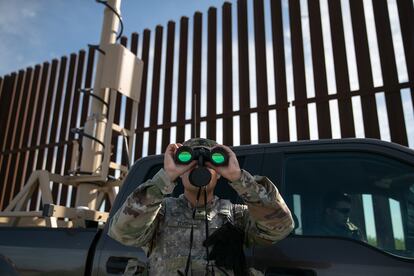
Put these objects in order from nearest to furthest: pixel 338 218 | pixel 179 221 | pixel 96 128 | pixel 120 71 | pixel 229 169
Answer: pixel 229 169
pixel 179 221
pixel 338 218
pixel 96 128
pixel 120 71

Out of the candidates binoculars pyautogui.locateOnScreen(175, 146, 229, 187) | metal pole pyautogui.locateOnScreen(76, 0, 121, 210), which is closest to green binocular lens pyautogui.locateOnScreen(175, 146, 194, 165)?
binoculars pyautogui.locateOnScreen(175, 146, 229, 187)

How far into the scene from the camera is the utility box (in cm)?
454

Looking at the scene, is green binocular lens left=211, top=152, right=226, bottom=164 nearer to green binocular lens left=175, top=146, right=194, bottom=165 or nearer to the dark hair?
green binocular lens left=175, top=146, right=194, bottom=165

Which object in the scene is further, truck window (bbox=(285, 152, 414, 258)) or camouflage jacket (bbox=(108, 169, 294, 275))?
truck window (bbox=(285, 152, 414, 258))

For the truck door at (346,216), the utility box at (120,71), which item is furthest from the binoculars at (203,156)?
the utility box at (120,71)

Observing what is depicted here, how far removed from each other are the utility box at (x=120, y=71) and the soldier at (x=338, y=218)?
129 inches

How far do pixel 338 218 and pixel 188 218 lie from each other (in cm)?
74

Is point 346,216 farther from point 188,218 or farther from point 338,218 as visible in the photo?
point 188,218

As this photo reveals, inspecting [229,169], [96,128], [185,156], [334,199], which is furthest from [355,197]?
[96,128]

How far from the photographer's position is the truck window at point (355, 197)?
1692 millimetres

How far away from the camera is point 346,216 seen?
71.8 inches

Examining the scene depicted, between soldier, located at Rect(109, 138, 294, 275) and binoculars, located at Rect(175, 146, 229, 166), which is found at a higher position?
binoculars, located at Rect(175, 146, 229, 166)

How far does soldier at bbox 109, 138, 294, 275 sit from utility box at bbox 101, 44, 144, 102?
124 inches

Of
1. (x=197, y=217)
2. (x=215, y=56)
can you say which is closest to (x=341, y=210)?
(x=197, y=217)
